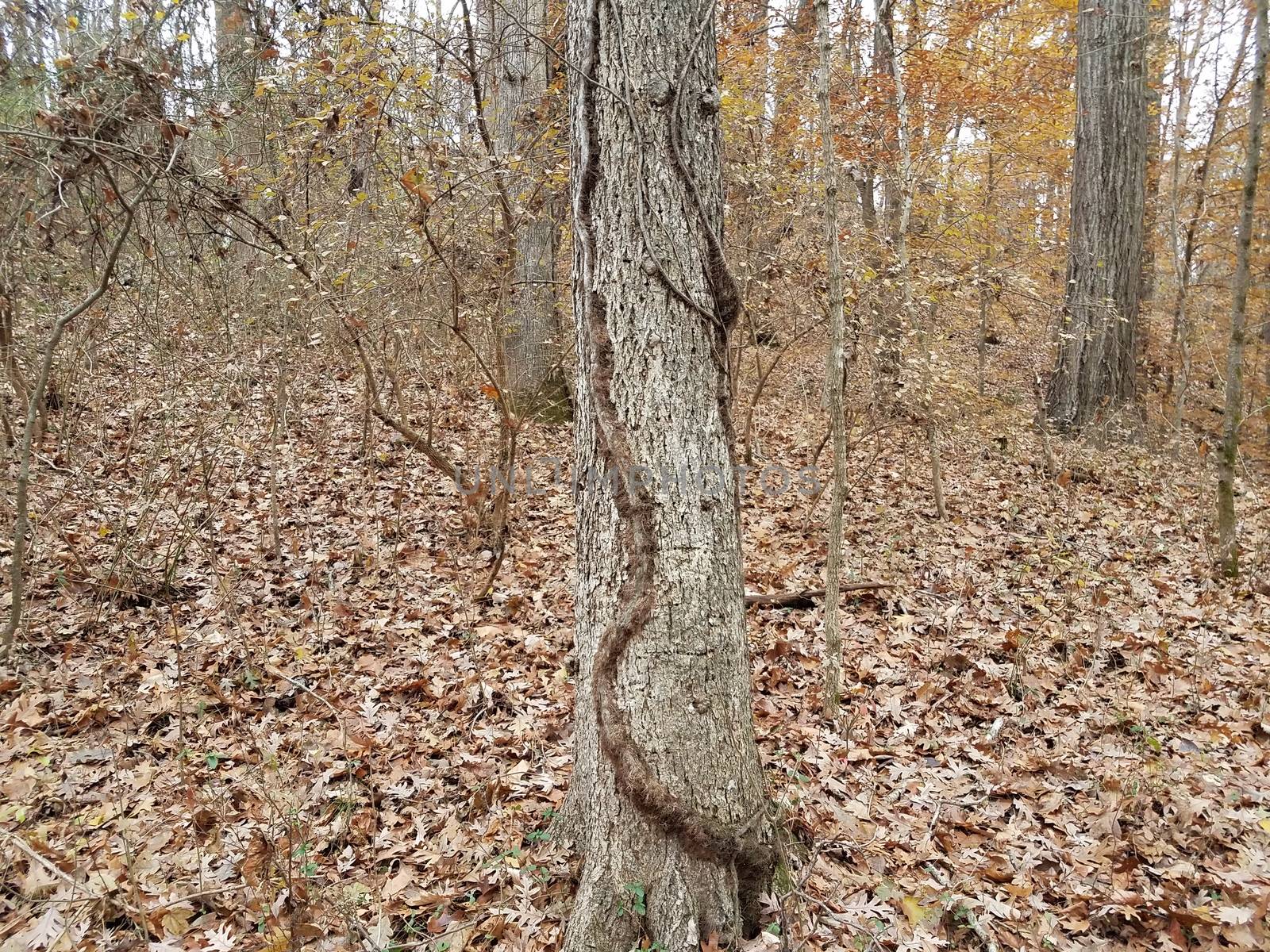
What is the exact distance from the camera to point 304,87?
5348 mm

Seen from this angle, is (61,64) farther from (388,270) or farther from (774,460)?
(774,460)

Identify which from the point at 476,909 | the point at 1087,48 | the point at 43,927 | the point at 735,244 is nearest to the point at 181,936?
the point at 43,927

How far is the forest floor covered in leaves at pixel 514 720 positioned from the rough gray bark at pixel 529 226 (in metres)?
1.75

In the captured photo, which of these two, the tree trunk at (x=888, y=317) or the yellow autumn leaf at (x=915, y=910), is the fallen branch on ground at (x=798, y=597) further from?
the yellow autumn leaf at (x=915, y=910)

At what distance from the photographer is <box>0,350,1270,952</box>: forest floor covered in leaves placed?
2.71 metres

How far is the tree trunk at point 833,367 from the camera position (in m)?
3.50

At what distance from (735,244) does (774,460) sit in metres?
2.22

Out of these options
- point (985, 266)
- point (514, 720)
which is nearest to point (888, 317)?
point (985, 266)

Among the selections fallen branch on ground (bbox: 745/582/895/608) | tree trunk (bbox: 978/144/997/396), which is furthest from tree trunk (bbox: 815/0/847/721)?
tree trunk (bbox: 978/144/997/396)

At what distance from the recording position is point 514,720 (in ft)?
12.7

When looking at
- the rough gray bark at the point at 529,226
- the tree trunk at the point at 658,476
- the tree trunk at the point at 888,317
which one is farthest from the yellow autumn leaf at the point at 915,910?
the tree trunk at the point at 888,317

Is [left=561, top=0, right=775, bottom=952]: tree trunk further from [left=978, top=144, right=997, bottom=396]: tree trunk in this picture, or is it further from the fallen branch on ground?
[left=978, top=144, right=997, bottom=396]: tree trunk

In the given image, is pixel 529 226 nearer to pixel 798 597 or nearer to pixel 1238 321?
pixel 798 597

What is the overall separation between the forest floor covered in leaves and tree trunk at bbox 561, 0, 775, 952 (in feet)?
1.27
